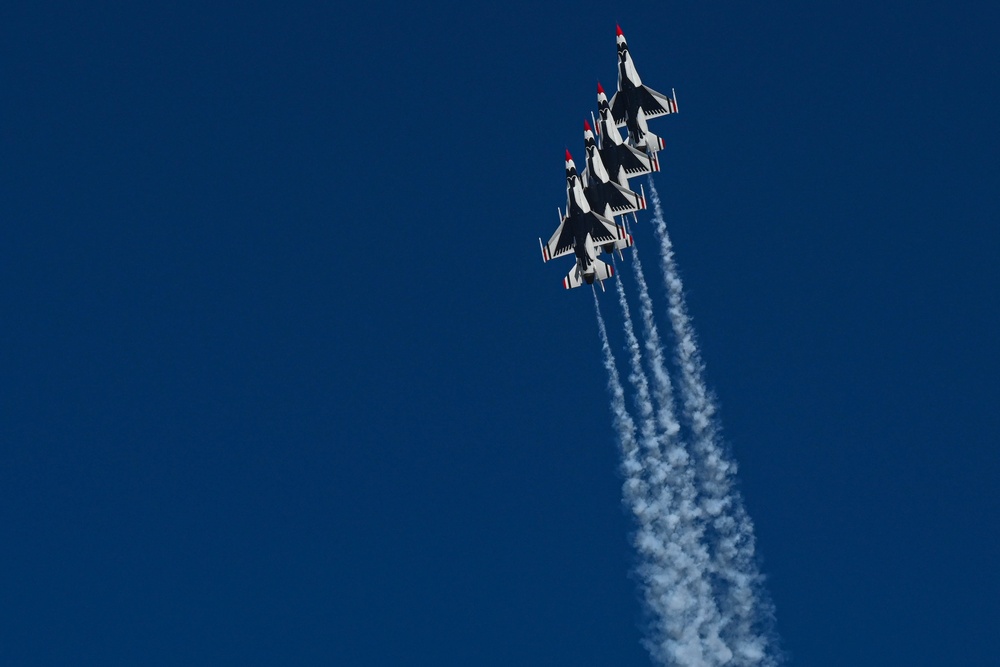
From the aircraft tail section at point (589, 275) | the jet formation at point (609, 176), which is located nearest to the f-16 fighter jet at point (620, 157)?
the jet formation at point (609, 176)

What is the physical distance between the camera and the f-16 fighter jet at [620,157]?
106m

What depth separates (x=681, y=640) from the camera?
97875 mm

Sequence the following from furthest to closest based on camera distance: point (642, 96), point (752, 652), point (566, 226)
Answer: point (642, 96)
point (566, 226)
point (752, 652)

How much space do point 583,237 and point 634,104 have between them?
13.9 m

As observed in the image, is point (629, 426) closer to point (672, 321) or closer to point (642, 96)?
point (672, 321)

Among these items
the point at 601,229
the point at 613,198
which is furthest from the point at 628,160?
the point at 601,229

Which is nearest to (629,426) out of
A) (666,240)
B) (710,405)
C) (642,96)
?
(710,405)

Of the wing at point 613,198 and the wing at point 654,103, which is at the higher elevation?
the wing at point 654,103

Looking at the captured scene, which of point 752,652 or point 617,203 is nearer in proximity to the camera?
point 752,652

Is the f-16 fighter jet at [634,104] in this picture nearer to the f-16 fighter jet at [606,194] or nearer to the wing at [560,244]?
the f-16 fighter jet at [606,194]

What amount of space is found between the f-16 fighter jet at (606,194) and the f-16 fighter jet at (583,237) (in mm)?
1183

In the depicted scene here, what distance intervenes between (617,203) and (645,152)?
6.16m

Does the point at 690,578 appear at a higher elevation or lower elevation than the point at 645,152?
lower

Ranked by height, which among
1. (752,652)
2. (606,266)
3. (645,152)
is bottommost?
(752,652)
